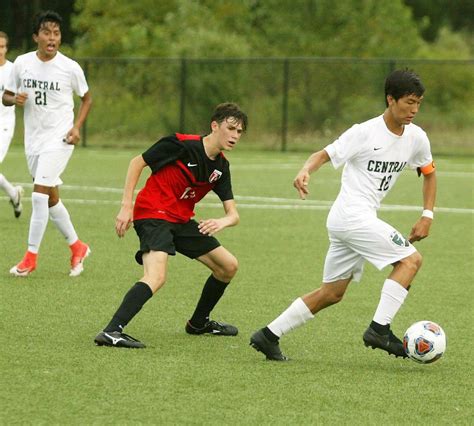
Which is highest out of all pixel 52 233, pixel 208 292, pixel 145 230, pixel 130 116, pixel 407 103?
pixel 407 103

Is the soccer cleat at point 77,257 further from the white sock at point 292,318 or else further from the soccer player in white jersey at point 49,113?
the white sock at point 292,318

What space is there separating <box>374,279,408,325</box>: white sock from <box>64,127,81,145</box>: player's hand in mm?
4132

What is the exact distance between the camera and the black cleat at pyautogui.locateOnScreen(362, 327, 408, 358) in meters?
6.85

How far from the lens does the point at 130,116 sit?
33.4 m

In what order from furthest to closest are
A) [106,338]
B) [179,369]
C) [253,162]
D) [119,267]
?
[253,162] → [119,267] → [106,338] → [179,369]

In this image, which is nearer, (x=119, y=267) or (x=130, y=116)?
(x=119, y=267)

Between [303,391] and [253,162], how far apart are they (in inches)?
788

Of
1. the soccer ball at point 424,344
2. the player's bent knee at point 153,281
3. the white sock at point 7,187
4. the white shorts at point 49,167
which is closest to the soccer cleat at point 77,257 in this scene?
the white shorts at point 49,167

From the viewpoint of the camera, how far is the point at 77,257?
1033cm

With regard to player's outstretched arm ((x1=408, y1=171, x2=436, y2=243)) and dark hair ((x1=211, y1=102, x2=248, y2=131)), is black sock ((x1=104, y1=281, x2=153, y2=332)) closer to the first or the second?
dark hair ((x1=211, y1=102, x2=248, y2=131))

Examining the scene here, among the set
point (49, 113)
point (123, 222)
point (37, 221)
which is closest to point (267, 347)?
point (123, 222)

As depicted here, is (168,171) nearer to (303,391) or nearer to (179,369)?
(179,369)

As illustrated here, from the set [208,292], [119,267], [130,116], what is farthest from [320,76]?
[208,292]

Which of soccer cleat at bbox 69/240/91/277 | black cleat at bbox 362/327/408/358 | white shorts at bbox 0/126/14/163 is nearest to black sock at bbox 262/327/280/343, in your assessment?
black cleat at bbox 362/327/408/358
